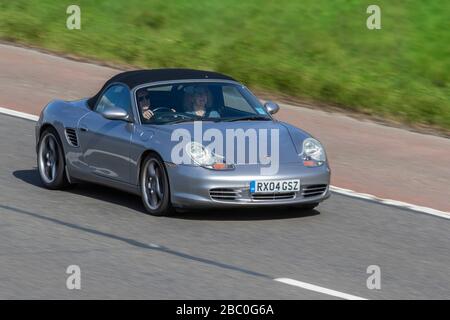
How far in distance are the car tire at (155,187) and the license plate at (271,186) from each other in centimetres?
84

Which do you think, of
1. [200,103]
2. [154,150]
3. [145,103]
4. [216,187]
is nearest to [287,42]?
[200,103]

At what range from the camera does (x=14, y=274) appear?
30.6 feet

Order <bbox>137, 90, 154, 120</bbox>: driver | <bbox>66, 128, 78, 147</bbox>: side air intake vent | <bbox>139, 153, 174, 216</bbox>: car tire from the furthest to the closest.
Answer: <bbox>66, 128, 78, 147</bbox>: side air intake vent → <bbox>137, 90, 154, 120</bbox>: driver → <bbox>139, 153, 174, 216</bbox>: car tire

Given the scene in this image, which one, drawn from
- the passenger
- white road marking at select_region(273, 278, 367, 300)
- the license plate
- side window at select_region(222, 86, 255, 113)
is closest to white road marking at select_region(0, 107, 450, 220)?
side window at select_region(222, 86, 255, 113)

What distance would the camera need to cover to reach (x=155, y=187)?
38.2ft

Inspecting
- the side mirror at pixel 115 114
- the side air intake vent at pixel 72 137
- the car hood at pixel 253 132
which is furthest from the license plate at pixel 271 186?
the side air intake vent at pixel 72 137

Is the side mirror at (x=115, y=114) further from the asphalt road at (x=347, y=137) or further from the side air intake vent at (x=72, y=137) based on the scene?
the asphalt road at (x=347, y=137)

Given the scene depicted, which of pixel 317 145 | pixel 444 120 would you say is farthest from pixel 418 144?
pixel 317 145

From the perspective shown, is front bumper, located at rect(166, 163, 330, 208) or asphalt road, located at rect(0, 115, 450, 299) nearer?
asphalt road, located at rect(0, 115, 450, 299)

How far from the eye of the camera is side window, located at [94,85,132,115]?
40.8ft

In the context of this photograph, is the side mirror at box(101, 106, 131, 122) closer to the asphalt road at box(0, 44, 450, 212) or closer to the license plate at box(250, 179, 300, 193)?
the license plate at box(250, 179, 300, 193)

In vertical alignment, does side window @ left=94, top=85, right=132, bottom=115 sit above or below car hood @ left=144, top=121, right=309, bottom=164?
above

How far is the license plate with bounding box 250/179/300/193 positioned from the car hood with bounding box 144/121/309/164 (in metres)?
0.23
